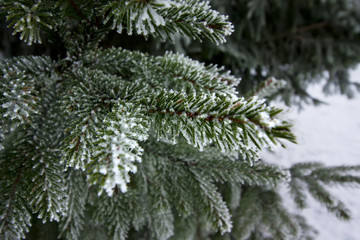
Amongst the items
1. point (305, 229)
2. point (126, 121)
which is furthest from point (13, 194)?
point (305, 229)

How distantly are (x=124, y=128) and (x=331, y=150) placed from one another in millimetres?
6497

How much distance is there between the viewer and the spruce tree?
0.50 metres

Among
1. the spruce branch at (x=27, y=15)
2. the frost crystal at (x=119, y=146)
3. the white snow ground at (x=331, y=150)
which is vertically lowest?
the frost crystal at (x=119, y=146)

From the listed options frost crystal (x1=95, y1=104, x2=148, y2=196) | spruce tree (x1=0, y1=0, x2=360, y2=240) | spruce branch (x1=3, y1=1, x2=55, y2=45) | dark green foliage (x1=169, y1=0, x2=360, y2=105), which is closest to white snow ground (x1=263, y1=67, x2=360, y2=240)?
dark green foliage (x1=169, y1=0, x2=360, y2=105)

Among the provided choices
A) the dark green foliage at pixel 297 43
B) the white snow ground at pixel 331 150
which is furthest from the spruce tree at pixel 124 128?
the white snow ground at pixel 331 150

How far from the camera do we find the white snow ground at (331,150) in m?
4.01

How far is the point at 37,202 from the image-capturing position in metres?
0.66

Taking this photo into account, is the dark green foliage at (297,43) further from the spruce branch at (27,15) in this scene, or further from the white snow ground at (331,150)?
the spruce branch at (27,15)

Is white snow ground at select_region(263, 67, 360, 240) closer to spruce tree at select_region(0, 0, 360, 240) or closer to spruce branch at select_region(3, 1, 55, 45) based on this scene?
spruce tree at select_region(0, 0, 360, 240)

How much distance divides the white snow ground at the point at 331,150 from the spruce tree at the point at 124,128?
8.80ft

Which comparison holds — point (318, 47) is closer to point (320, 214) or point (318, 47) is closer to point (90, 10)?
point (320, 214)

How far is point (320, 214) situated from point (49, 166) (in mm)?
4834

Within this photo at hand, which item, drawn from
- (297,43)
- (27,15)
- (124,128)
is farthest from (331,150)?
(27,15)

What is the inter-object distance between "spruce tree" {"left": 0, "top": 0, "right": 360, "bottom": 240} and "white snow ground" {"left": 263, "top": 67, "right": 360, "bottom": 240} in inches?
106
